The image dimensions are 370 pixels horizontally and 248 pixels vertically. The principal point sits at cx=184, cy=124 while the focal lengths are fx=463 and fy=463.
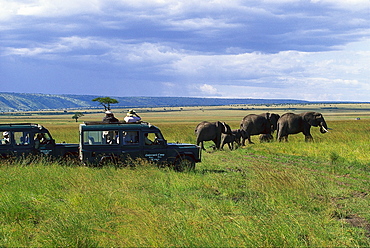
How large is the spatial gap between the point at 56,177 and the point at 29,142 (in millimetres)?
3848

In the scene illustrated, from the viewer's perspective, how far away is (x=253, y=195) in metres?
11.0

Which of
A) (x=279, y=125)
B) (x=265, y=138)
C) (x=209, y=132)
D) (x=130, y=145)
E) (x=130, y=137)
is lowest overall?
(x=265, y=138)

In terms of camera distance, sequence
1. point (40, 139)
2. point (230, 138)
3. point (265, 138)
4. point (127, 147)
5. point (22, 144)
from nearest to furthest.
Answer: point (127, 147)
point (22, 144)
point (40, 139)
point (230, 138)
point (265, 138)

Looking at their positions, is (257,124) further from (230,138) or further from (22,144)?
(22,144)

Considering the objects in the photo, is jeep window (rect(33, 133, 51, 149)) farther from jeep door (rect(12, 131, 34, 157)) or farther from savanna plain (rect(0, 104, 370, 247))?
savanna plain (rect(0, 104, 370, 247))

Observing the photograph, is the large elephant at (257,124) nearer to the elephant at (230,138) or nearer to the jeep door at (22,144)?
the elephant at (230,138)

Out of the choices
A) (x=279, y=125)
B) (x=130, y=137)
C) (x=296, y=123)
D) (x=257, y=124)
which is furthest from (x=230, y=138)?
(x=130, y=137)

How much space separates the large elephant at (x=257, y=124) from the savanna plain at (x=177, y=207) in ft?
45.2

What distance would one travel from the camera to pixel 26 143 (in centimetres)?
1631

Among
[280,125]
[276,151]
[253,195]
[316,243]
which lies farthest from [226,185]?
[280,125]

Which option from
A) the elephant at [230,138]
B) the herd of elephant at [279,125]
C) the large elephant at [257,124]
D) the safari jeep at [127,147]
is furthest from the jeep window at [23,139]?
the large elephant at [257,124]

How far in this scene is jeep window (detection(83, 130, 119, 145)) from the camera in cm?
1494

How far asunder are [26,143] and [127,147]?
388 centimetres

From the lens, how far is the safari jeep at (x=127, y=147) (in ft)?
49.1
